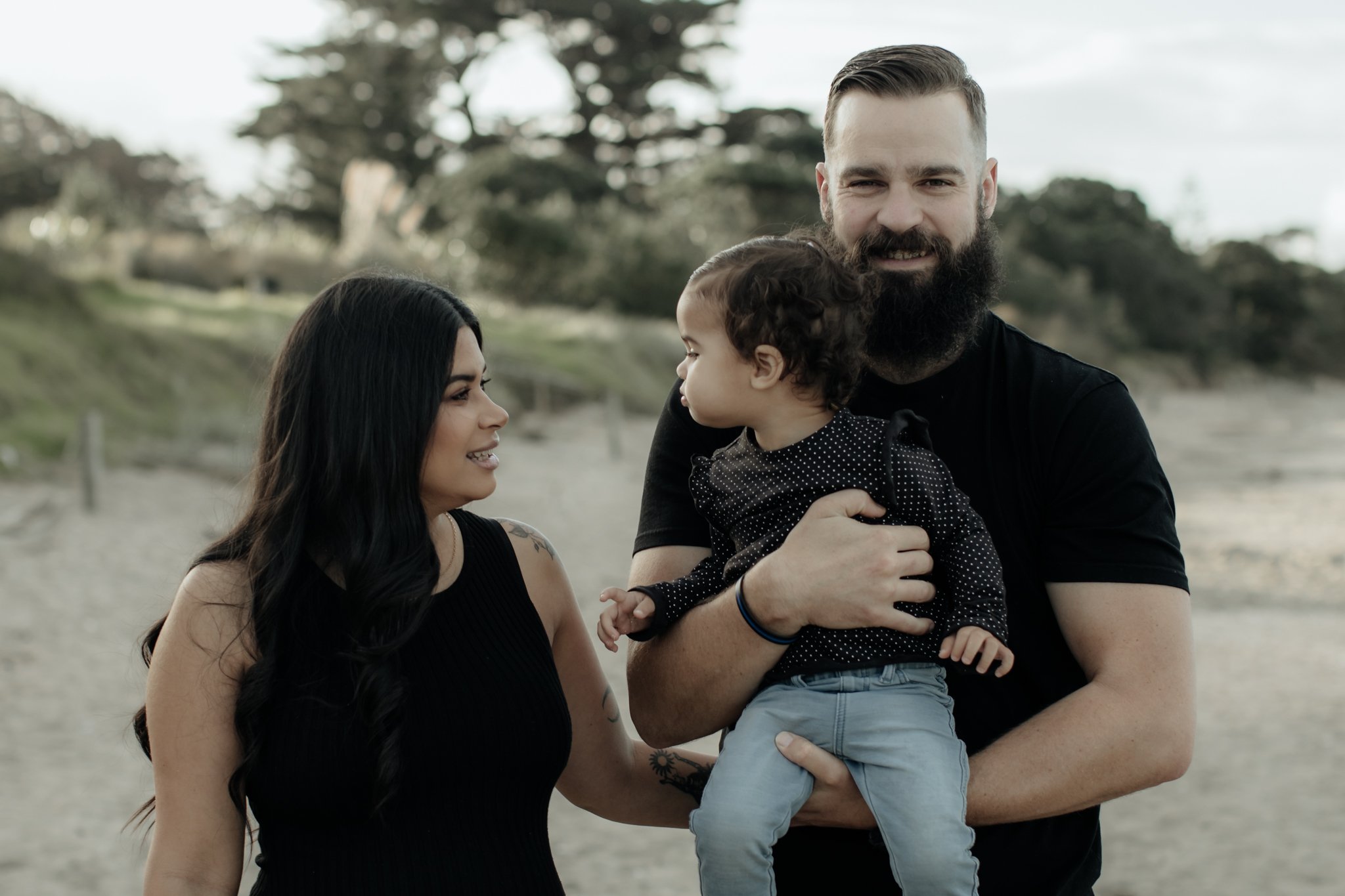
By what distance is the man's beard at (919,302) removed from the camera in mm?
2365

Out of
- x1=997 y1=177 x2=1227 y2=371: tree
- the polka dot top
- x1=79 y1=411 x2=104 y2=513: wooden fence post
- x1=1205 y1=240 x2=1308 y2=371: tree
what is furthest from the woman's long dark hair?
x1=1205 y1=240 x2=1308 y2=371: tree

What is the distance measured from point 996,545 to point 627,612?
0.73 metres

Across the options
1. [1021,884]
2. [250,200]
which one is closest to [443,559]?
[1021,884]

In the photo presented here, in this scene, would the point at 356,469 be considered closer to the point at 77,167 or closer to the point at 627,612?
the point at 627,612

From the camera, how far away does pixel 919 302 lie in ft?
7.75

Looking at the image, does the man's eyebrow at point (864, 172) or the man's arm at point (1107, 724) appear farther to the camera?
the man's eyebrow at point (864, 172)

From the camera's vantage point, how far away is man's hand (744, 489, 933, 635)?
218cm

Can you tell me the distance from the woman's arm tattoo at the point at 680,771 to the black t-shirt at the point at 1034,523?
0.36 m

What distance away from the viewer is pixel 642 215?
109 ft

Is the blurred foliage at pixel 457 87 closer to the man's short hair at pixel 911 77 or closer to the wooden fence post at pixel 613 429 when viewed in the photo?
the wooden fence post at pixel 613 429

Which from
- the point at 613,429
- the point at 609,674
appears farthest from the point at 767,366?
the point at 613,429

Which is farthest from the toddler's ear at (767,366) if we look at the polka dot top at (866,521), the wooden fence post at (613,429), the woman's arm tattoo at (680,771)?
the wooden fence post at (613,429)

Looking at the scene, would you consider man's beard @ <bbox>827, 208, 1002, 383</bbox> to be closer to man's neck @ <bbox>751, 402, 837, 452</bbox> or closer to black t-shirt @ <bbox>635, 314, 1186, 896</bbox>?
black t-shirt @ <bbox>635, 314, 1186, 896</bbox>

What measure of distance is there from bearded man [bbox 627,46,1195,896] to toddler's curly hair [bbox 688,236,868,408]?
0.34ft
